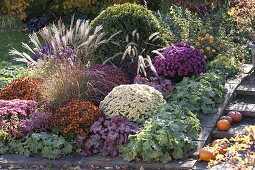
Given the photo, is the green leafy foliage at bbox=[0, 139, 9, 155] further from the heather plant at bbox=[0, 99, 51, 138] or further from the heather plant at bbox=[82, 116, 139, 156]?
the heather plant at bbox=[82, 116, 139, 156]

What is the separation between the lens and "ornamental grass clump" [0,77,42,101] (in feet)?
22.6

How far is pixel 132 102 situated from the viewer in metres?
6.16

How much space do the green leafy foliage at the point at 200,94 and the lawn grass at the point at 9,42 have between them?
4.10 metres

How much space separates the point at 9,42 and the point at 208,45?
4696 millimetres

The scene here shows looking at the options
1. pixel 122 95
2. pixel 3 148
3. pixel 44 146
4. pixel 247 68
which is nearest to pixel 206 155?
pixel 122 95

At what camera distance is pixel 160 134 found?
5516 mm

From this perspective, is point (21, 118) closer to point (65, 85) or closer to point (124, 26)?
point (65, 85)

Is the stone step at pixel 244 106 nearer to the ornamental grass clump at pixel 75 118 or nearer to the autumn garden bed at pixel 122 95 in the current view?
the autumn garden bed at pixel 122 95

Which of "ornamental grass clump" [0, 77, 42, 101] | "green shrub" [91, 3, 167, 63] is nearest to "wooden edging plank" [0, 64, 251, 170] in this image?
"ornamental grass clump" [0, 77, 42, 101]

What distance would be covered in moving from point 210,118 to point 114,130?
1.19 meters

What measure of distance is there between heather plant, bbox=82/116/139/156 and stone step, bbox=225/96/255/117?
1396mm

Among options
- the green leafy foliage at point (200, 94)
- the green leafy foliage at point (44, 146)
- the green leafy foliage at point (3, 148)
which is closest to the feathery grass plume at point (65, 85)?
the green leafy foliage at point (44, 146)

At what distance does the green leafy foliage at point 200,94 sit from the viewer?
21.2 ft

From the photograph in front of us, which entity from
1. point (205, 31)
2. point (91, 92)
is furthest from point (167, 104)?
point (205, 31)
